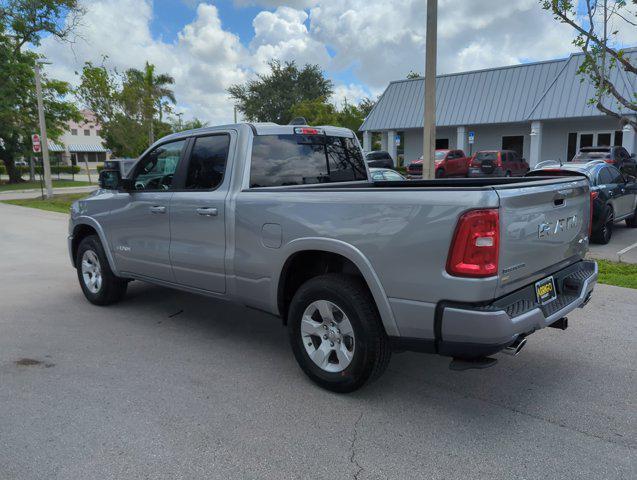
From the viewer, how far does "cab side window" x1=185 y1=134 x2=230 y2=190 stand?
4.50 metres

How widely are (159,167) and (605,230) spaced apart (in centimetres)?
835

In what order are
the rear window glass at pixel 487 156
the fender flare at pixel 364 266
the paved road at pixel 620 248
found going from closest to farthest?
the fender flare at pixel 364 266 < the paved road at pixel 620 248 < the rear window glass at pixel 487 156

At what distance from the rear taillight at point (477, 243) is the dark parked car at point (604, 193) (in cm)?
646

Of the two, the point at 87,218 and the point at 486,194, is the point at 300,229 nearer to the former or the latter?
the point at 486,194

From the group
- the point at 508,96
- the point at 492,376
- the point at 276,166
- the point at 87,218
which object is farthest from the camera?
the point at 508,96

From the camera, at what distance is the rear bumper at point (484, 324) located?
2912mm

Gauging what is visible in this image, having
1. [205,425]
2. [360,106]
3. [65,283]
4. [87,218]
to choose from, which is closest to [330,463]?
[205,425]

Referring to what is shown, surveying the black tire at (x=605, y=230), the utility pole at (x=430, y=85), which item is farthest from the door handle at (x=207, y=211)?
the black tire at (x=605, y=230)

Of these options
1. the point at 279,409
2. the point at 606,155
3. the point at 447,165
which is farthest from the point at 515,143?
the point at 279,409

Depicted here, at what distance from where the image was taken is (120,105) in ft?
96.4

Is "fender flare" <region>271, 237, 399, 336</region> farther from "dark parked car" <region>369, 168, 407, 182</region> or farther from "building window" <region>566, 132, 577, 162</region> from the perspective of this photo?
"building window" <region>566, 132, 577, 162</region>

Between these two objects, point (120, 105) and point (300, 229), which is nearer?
point (300, 229)

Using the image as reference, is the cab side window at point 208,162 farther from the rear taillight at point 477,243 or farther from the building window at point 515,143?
the building window at point 515,143

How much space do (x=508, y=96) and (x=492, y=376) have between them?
27.5 m
